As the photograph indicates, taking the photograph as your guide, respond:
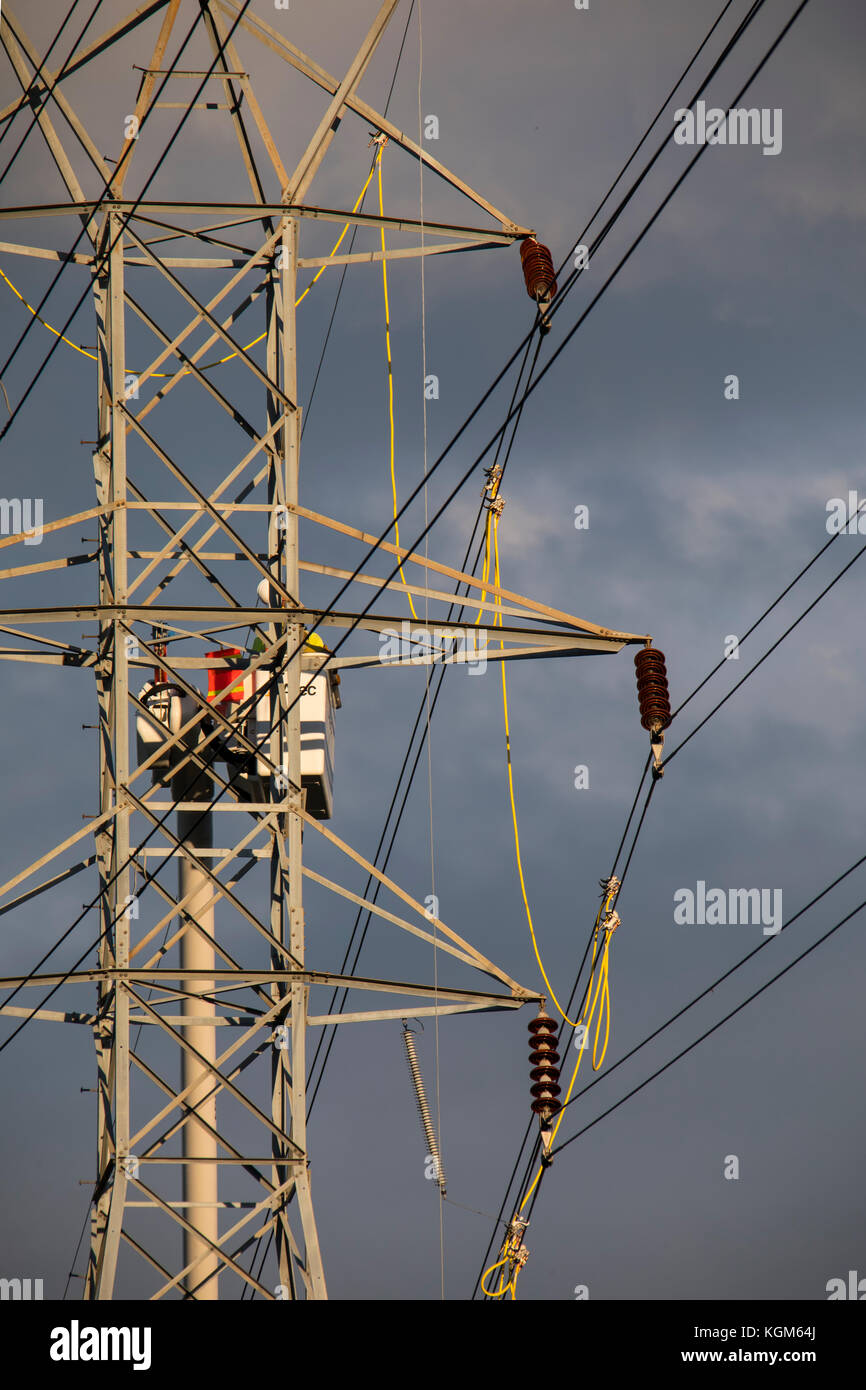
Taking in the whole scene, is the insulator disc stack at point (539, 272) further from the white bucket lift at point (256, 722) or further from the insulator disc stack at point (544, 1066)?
the insulator disc stack at point (544, 1066)

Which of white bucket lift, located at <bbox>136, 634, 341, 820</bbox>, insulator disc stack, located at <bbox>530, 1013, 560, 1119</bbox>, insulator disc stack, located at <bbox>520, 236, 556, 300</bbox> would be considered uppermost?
insulator disc stack, located at <bbox>520, 236, 556, 300</bbox>

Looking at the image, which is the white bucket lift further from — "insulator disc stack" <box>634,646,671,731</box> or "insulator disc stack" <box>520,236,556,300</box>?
"insulator disc stack" <box>520,236,556,300</box>

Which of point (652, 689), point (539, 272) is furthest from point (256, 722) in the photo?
point (539, 272)

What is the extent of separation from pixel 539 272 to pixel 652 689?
14.6 ft

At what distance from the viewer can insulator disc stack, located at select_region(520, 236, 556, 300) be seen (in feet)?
80.3

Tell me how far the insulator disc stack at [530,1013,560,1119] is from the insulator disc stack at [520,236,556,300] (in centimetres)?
739

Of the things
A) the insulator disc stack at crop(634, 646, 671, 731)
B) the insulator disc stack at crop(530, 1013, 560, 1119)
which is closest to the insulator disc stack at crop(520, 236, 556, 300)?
the insulator disc stack at crop(634, 646, 671, 731)
